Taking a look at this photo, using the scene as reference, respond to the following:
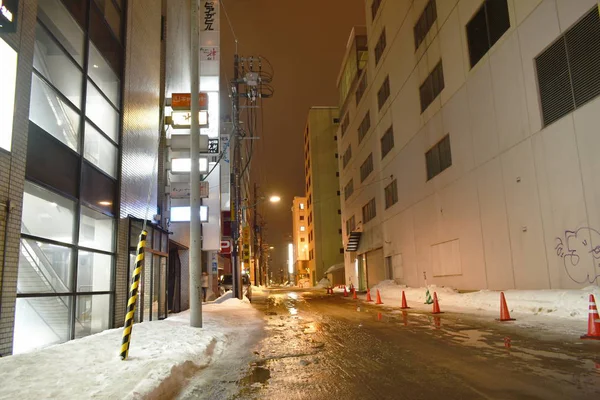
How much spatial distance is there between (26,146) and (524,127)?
15.4 meters

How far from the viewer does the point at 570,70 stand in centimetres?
1370

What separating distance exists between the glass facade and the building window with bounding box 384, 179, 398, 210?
24082 mm

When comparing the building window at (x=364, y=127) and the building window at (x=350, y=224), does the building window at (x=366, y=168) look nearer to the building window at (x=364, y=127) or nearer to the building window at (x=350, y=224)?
the building window at (x=364, y=127)

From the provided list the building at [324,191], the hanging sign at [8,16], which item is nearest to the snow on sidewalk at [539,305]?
the hanging sign at [8,16]

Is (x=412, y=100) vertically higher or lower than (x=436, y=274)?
higher

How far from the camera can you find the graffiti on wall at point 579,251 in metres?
12.6

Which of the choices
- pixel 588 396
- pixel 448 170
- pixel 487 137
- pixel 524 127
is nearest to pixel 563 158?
pixel 524 127

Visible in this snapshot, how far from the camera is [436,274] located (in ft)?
81.7

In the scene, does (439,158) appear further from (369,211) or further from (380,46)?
(369,211)

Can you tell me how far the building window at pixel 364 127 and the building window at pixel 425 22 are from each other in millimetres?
13243

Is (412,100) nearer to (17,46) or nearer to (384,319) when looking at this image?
(384,319)

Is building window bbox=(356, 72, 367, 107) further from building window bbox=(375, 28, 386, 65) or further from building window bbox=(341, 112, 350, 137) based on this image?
building window bbox=(341, 112, 350, 137)

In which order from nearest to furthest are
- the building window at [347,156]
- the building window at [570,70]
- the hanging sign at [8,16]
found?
the hanging sign at [8,16], the building window at [570,70], the building window at [347,156]

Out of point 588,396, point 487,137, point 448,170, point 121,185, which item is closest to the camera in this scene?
point 588,396
